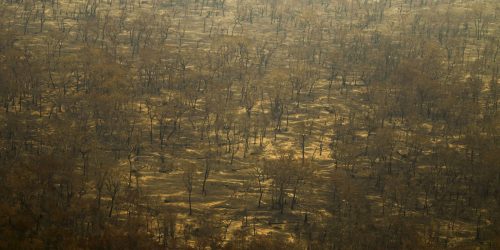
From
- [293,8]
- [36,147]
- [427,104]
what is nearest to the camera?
[36,147]

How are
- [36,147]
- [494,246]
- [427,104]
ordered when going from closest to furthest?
[494,246] → [36,147] → [427,104]

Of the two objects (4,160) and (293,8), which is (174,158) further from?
(293,8)

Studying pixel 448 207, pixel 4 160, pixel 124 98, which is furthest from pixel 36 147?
pixel 448 207

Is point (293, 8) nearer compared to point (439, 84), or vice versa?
point (439, 84)

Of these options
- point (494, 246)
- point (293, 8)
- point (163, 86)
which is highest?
point (293, 8)

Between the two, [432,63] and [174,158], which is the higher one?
[432,63]

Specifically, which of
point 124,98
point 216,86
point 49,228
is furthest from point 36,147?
point 216,86

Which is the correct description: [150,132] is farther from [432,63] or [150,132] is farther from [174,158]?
[432,63]
